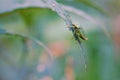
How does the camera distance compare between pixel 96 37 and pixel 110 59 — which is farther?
pixel 96 37

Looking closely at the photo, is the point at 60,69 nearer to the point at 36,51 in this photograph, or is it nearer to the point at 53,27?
the point at 36,51

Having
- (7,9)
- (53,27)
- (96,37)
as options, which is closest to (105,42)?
(96,37)

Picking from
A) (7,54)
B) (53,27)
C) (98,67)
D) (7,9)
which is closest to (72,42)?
(53,27)

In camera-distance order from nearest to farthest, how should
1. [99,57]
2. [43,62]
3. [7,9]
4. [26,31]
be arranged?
1. [7,9]
2. [43,62]
3. [26,31]
4. [99,57]

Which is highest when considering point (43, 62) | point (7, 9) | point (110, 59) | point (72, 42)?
point (72, 42)

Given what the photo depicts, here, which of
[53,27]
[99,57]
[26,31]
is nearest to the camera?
[26,31]

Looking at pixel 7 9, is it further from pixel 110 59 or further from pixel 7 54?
pixel 110 59

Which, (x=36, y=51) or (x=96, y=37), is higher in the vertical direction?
(x=96, y=37)
